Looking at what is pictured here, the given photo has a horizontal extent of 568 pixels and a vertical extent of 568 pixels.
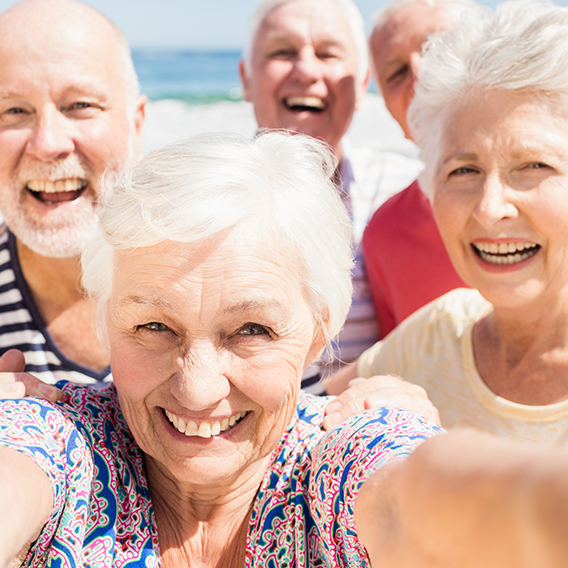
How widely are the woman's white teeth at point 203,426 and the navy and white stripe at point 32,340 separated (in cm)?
133

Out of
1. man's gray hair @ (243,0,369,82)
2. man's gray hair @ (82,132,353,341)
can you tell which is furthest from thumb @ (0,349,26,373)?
man's gray hair @ (243,0,369,82)

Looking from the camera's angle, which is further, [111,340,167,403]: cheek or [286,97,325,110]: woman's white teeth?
[286,97,325,110]: woman's white teeth

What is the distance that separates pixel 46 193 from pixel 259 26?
2081 millimetres

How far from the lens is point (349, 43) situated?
4.24m

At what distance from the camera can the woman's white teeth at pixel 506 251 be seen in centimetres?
234

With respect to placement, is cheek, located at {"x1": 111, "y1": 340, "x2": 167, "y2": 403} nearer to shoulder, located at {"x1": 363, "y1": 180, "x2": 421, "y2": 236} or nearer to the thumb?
the thumb

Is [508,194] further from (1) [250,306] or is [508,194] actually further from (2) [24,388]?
(2) [24,388]

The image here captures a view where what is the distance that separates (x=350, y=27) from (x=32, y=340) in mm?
2914

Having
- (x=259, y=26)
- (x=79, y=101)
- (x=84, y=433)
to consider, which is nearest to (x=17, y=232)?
(x=79, y=101)

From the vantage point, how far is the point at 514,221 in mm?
2258

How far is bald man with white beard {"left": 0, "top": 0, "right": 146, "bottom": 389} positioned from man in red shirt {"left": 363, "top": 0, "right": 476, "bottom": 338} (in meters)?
1.50

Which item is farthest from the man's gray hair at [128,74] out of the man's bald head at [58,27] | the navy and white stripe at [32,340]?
the navy and white stripe at [32,340]

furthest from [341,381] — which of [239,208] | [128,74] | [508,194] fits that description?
[128,74]

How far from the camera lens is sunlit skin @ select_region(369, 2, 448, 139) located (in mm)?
3828
